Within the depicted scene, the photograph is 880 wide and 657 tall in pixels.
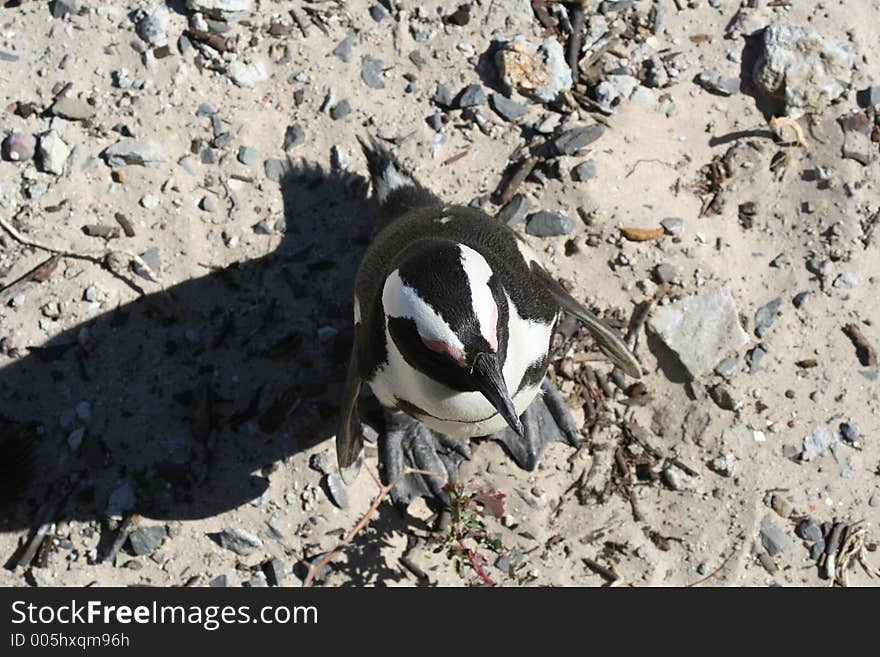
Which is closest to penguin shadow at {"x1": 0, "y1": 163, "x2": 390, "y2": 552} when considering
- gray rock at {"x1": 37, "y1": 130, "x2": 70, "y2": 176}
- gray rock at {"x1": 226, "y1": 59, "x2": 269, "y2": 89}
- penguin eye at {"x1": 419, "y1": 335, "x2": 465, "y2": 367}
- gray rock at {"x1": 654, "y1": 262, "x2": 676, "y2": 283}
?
gray rock at {"x1": 226, "y1": 59, "x2": 269, "y2": 89}

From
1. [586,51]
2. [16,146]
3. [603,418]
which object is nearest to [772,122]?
[586,51]

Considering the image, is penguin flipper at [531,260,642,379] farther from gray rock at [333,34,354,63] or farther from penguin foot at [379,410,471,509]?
gray rock at [333,34,354,63]

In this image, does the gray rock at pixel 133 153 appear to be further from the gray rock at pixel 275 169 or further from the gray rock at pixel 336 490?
the gray rock at pixel 336 490

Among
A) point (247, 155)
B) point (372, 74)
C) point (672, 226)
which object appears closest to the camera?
point (672, 226)

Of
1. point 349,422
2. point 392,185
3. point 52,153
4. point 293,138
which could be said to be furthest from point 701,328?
point 52,153

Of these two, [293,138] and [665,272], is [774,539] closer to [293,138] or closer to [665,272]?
[665,272]

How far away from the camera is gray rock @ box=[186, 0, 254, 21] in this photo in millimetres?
4414

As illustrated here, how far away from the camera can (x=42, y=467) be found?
4008 millimetres

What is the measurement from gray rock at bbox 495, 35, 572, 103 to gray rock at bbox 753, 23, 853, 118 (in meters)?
0.86

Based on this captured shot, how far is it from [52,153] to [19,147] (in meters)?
0.15

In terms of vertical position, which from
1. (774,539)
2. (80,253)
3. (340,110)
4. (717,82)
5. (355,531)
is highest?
(717,82)

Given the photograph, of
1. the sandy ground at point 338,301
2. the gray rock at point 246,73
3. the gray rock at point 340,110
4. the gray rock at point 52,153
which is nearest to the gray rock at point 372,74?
the sandy ground at point 338,301

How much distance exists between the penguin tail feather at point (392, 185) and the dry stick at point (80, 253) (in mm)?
985

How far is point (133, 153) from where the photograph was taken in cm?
426
